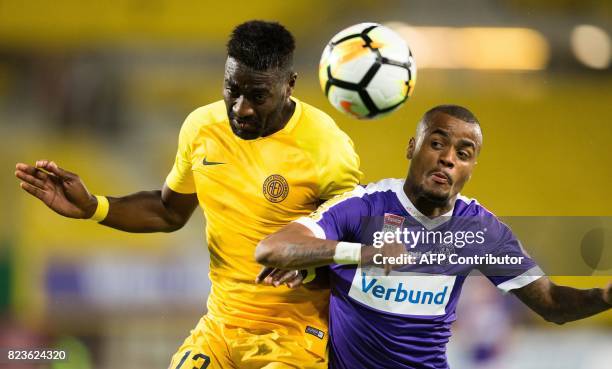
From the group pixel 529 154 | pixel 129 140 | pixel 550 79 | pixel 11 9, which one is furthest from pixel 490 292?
pixel 11 9

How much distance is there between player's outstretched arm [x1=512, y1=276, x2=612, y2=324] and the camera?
13.5ft

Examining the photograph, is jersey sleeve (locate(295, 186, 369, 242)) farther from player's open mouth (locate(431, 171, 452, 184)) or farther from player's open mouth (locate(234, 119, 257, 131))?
player's open mouth (locate(234, 119, 257, 131))

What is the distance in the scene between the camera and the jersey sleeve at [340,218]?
4086 mm

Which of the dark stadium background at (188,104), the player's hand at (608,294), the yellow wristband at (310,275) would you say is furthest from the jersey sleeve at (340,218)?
the dark stadium background at (188,104)

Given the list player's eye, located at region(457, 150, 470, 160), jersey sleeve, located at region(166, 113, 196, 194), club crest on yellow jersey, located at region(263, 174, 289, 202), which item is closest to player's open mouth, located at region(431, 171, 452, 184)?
player's eye, located at region(457, 150, 470, 160)

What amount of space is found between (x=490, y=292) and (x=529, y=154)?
3.85 meters

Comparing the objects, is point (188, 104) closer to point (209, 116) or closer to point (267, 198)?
point (209, 116)

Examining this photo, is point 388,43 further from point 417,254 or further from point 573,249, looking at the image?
point 573,249

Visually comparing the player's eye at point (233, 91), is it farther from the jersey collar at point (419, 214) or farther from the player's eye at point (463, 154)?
the player's eye at point (463, 154)

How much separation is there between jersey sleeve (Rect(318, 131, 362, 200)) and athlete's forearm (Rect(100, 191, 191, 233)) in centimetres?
100

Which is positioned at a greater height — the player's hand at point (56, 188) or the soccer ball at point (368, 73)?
the soccer ball at point (368, 73)

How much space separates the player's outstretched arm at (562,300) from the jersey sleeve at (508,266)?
38mm

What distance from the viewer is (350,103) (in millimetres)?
4746

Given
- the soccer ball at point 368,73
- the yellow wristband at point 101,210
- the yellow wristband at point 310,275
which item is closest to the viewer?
the yellow wristband at point 310,275
